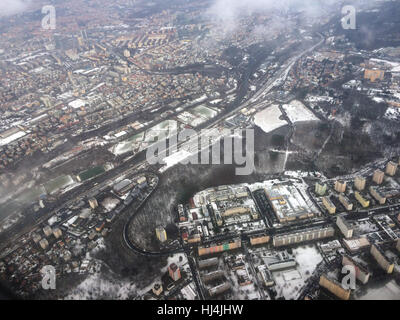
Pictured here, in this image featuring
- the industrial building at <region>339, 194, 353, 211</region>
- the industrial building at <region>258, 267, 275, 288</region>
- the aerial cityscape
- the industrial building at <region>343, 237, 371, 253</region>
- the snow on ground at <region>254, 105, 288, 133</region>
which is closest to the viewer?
the industrial building at <region>258, 267, 275, 288</region>

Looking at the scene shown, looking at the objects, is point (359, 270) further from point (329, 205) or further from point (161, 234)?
point (161, 234)

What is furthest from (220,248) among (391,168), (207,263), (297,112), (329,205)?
(297,112)

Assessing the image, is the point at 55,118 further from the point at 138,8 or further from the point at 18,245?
the point at 138,8

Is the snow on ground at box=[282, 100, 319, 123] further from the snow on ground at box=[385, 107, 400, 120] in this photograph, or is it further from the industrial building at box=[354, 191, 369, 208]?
the industrial building at box=[354, 191, 369, 208]

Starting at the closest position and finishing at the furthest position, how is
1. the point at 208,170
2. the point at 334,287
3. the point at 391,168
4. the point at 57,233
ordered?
the point at 334,287 < the point at 57,233 < the point at 391,168 < the point at 208,170

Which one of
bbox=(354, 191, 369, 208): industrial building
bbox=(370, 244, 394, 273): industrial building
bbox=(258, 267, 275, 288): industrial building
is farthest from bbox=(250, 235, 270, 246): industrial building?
bbox=(354, 191, 369, 208): industrial building
